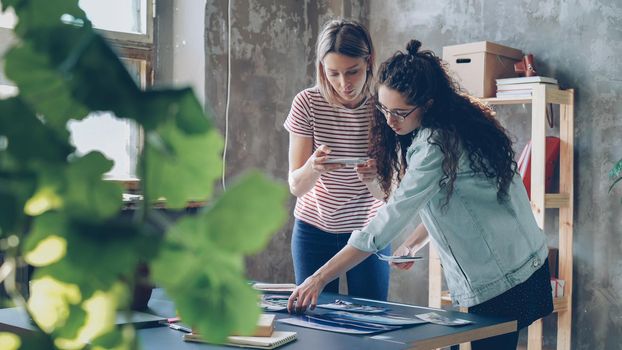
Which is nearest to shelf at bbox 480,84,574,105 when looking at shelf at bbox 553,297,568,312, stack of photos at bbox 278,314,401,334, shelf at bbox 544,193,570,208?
shelf at bbox 544,193,570,208

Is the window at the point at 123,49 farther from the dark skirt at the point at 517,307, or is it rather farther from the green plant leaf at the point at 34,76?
the green plant leaf at the point at 34,76

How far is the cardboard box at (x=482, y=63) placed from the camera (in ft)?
12.3

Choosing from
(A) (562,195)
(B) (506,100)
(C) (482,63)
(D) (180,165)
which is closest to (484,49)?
(C) (482,63)

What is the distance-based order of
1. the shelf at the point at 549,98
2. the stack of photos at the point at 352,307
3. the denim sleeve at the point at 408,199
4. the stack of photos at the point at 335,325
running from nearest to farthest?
the stack of photos at the point at 335,325 → the denim sleeve at the point at 408,199 → the stack of photos at the point at 352,307 → the shelf at the point at 549,98

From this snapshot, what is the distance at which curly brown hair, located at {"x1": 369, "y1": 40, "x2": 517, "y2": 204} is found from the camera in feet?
6.75

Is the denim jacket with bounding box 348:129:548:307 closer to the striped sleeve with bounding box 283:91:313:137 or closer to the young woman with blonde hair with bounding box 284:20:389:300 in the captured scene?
the young woman with blonde hair with bounding box 284:20:389:300

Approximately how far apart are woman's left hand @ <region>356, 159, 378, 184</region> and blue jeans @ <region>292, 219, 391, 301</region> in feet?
0.80

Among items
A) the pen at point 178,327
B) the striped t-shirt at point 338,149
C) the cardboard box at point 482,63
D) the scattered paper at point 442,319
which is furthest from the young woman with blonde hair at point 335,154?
the cardboard box at point 482,63

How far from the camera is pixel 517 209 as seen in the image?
2.11 m

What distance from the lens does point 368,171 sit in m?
2.55

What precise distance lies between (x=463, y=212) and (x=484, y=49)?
1.83m

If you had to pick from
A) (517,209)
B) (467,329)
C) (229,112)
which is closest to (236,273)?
(467,329)

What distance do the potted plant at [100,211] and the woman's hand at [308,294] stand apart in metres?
1.73

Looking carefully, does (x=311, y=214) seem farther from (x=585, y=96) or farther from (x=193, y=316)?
(x=193, y=316)
